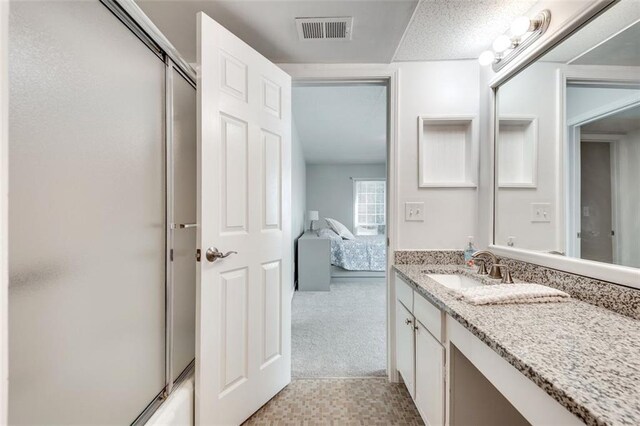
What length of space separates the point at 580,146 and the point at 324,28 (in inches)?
53.3

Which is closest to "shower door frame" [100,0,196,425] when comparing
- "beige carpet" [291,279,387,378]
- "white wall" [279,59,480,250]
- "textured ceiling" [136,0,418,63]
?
"textured ceiling" [136,0,418,63]

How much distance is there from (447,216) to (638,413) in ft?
4.76

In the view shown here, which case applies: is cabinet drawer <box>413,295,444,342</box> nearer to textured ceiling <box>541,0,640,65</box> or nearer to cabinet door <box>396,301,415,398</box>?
cabinet door <box>396,301,415,398</box>

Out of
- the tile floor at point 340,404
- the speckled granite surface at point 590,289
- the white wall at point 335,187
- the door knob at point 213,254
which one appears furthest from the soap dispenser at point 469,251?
the white wall at point 335,187

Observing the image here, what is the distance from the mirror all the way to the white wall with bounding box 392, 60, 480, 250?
0.28m

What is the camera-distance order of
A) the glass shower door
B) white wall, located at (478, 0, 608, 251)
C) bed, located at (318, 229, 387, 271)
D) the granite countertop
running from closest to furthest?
the granite countertop
the glass shower door
white wall, located at (478, 0, 608, 251)
bed, located at (318, 229, 387, 271)

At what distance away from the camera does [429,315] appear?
1.20m

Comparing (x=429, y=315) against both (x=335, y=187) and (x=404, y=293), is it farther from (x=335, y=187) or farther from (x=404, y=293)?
(x=335, y=187)

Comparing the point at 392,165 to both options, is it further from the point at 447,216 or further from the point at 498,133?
the point at 498,133

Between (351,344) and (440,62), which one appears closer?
(440,62)

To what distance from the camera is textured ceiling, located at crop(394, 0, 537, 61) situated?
131 centimetres

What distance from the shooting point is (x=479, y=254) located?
1.45 m

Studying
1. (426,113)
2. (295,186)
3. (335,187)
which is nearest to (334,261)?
(295,186)

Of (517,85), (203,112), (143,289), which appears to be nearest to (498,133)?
(517,85)
